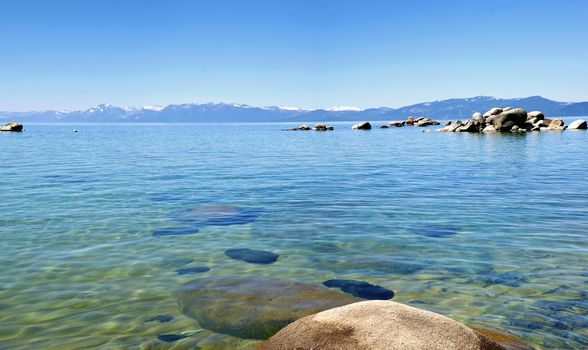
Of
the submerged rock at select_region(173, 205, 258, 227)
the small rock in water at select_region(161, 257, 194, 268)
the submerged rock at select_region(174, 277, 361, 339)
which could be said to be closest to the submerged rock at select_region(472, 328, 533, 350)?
the submerged rock at select_region(174, 277, 361, 339)

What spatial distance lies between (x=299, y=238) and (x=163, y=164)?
25966mm

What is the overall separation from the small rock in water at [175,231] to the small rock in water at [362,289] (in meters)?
6.01

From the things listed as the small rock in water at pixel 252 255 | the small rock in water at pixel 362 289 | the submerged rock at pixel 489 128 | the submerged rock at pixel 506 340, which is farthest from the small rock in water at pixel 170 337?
the submerged rock at pixel 489 128

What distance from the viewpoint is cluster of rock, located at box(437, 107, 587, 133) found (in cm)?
7912

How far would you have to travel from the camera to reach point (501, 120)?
7925cm

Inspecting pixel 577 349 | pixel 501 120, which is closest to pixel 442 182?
pixel 577 349

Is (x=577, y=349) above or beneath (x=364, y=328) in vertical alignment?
beneath

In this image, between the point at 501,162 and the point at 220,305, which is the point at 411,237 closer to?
the point at 220,305

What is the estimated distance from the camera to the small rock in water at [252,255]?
11.1m

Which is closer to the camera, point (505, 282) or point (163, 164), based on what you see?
point (505, 282)

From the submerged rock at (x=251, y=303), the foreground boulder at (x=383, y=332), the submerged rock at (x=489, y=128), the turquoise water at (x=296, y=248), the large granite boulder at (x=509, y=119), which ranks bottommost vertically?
the turquoise water at (x=296, y=248)

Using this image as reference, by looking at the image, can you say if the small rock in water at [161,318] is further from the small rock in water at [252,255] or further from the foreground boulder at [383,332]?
the small rock in water at [252,255]

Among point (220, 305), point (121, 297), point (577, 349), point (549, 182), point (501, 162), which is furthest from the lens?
point (501, 162)

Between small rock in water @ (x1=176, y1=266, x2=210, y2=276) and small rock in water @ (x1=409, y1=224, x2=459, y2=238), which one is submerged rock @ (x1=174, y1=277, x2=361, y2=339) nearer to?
small rock in water @ (x1=176, y1=266, x2=210, y2=276)
